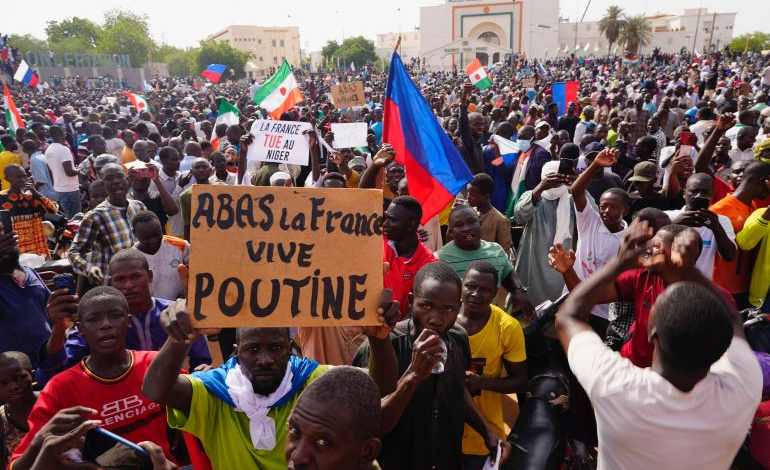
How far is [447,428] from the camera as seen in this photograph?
2631 mm

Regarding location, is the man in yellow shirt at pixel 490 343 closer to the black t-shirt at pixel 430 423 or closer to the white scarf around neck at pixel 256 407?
the black t-shirt at pixel 430 423

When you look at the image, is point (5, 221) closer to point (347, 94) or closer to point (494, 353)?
point (494, 353)

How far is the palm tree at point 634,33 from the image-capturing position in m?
62.4

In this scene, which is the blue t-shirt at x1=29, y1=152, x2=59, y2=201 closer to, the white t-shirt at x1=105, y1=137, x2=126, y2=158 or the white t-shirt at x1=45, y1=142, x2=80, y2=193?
the white t-shirt at x1=45, y1=142, x2=80, y2=193

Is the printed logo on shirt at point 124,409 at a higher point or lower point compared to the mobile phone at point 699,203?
lower

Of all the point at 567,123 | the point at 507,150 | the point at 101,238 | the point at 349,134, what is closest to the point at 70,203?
the point at 349,134

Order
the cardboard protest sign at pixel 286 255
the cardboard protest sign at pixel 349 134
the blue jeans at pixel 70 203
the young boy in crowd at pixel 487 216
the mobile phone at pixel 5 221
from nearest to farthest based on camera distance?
the cardboard protest sign at pixel 286 255 < the mobile phone at pixel 5 221 < the young boy in crowd at pixel 487 216 < the cardboard protest sign at pixel 349 134 < the blue jeans at pixel 70 203

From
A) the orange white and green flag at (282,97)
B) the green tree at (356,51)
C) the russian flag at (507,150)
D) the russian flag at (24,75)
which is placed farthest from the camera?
the green tree at (356,51)

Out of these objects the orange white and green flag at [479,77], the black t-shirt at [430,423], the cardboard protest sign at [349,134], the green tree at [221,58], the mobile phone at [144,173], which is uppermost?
the green tree at [221,58]

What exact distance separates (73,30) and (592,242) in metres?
97.7

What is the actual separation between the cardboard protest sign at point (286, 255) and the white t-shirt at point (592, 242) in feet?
8.08

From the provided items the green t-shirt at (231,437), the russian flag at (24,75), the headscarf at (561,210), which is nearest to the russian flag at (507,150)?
the headscarf at (561,210)

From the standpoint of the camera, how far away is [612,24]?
64.8 m

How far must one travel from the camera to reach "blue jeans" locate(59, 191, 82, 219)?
27.4ft
